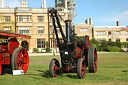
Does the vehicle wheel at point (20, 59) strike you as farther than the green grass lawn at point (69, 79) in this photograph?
Yes

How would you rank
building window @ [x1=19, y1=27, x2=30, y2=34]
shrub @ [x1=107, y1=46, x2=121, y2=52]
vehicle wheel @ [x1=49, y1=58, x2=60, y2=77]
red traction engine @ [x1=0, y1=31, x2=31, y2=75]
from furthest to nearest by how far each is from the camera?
1. building window @ [x1=19, y1=27, x2=30, y2=34]
2. shrub @ [x1=107, y1=46, x2=121, y2=52]
3. red traction engine @ [x1=0, y1=31, x2=31, y2=75]
4. vehicle wheel @ [x1=49, y1=58, x2=60, y2=77]

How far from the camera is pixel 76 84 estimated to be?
539 cm

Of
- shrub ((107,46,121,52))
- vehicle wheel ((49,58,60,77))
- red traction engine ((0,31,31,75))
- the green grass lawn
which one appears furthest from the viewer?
shrub ((107,46,121,52))

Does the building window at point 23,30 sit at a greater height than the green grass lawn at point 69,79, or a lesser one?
greater

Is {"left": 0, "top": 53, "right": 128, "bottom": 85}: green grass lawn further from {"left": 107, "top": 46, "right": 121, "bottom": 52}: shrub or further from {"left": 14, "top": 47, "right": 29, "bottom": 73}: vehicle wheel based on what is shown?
{"left": 107, "top": 46, "right": 121, "bottom": 52}: shrub

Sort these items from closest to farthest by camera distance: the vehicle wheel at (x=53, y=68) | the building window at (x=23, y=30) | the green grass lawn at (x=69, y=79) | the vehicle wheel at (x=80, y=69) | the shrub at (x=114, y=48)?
1. the green grass lawn at (x=69, y=79)
2. the vehicle wheel at (x=80, y=69)
3. the vehicle wheel at (x=53, y=68)
4. the shrub at (x=114, y=48)
5. the building window at (x=23, y=30)

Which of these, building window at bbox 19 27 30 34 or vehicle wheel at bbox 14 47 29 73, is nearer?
vehicle wheel at bbox 14 47 29 73

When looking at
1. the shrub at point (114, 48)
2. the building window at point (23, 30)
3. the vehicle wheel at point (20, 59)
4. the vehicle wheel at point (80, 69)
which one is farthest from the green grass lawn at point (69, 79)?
the building window at point (23, 30)

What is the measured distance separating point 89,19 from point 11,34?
46.9 m

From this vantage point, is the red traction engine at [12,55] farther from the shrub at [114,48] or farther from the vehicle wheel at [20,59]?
the shrub at [114,48]

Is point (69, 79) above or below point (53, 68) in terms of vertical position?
below

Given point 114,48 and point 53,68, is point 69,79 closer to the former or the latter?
point 53,68

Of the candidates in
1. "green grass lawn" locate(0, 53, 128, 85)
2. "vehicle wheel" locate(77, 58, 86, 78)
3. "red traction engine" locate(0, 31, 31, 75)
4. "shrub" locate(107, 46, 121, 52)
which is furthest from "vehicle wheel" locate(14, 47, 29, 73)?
"shrub" locate(107, 46, 121, 52)

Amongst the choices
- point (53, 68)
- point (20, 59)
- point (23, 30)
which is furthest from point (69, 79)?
point (23, 30)
